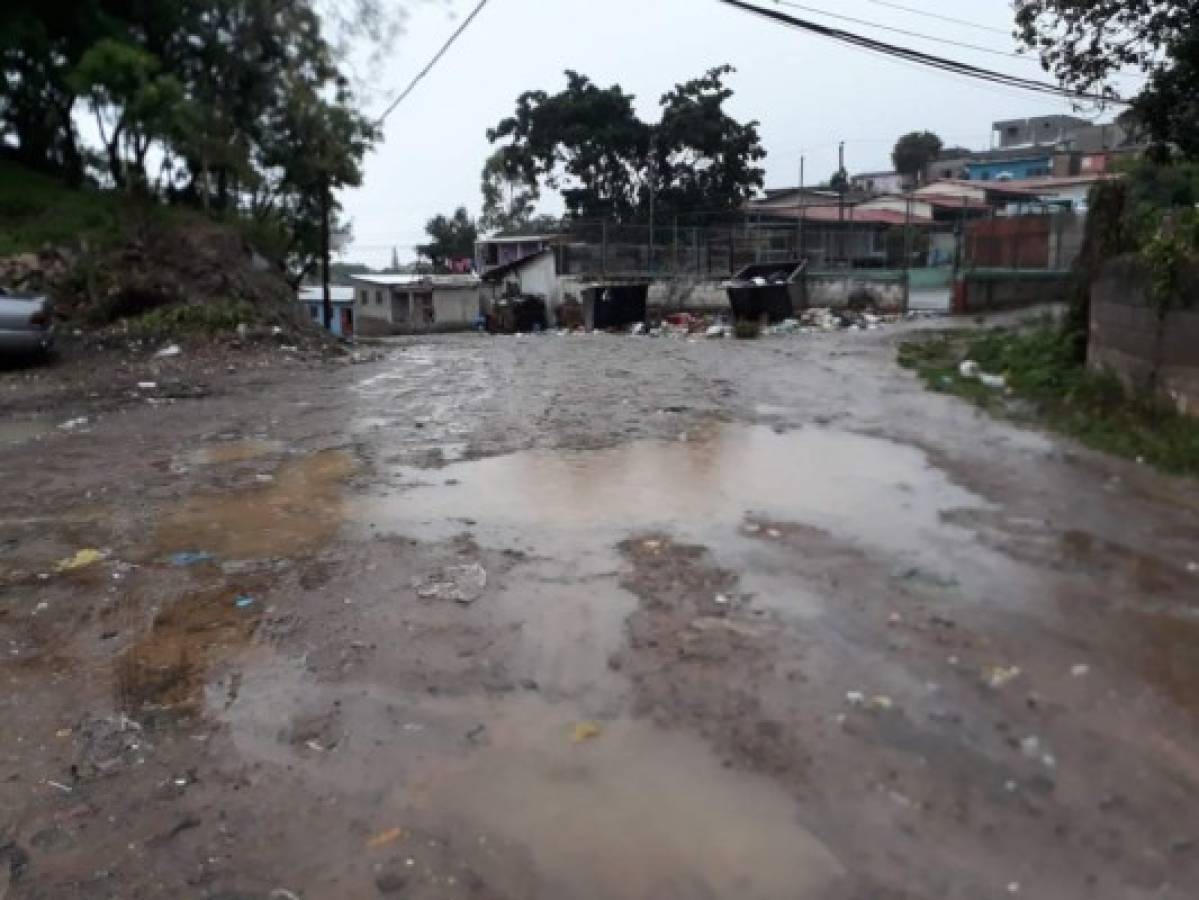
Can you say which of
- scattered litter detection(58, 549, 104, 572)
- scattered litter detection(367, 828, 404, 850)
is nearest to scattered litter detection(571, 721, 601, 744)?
scattered litter detection(367, 828, 404, 850)

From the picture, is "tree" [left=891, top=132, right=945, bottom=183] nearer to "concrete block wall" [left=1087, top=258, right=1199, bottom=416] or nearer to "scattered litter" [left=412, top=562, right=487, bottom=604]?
"concrete block wall" [left=1087, top=258, right=1199, bottom=416]

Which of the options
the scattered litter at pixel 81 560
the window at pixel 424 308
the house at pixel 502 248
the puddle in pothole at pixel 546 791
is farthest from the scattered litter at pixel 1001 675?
the house at pixel 502 248

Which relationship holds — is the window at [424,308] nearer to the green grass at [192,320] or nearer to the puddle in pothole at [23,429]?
the green grass at [192,320]

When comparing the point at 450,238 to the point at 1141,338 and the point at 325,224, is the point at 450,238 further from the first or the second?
the point at 1141,338

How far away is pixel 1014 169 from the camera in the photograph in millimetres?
52469

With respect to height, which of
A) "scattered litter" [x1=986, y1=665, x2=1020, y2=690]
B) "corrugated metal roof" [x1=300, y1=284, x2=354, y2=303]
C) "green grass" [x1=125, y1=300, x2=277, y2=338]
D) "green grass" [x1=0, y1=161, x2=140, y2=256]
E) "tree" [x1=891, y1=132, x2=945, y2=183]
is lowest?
"scattered litter" [x1=986, y1=665, x2=1020, y2=690]

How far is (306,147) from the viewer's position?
2095 centimetres

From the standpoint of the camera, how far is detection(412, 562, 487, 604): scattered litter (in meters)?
4.33

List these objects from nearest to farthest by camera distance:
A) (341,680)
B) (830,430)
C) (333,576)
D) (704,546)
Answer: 1. (341,680)
2. (333,576)
3. (704,546)
4. (830,430)

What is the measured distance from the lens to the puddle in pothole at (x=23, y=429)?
318 inches

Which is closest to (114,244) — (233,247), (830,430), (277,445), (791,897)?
(233,247)

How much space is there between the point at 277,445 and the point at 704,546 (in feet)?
13.7

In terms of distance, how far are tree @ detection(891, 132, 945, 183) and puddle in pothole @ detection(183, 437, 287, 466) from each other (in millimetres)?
63492

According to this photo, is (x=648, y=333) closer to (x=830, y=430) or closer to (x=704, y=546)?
(x=830, y=430)
